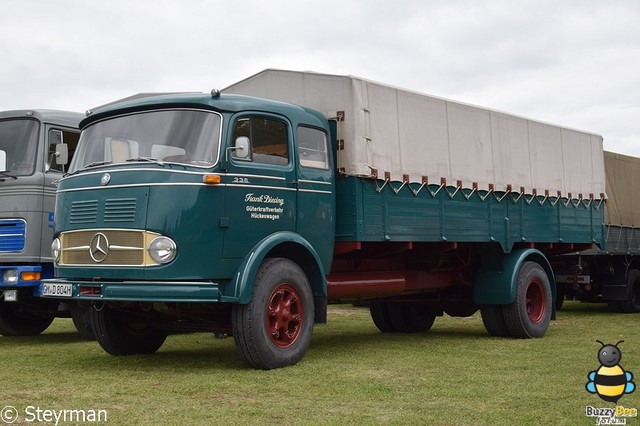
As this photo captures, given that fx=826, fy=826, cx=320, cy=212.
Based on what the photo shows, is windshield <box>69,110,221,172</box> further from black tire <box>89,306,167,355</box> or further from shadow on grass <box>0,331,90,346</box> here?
shadow on grass <box>0,331,90,346</box>

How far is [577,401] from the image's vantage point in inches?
250

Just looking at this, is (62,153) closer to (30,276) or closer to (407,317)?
(30,276)

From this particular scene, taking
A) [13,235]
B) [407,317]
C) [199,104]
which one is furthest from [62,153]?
[407,317]

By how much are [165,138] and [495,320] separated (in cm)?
586

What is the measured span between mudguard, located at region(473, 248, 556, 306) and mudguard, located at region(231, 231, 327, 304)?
363 centimetres

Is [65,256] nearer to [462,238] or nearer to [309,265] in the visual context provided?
[309,265]

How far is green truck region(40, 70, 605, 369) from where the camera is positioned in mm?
7832

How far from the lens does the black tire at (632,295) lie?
17.1m

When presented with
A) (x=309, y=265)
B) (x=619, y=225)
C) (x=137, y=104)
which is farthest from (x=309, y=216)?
(x=619, y=225)

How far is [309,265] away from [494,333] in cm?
419

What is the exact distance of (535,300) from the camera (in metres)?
12.3

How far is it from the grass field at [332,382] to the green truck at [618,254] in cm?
552

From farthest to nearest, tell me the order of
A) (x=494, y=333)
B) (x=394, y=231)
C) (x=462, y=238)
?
(x=494, y=333) < (x=462, y=238) < (x=394, y=231)

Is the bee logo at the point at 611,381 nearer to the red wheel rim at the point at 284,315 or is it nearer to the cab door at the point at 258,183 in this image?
the red wheel rim at the point at 284,315
